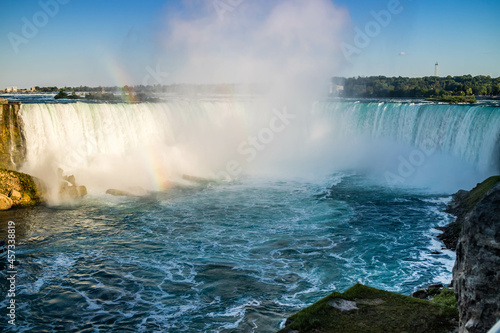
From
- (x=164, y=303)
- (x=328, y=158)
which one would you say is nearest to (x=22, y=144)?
(x=164, y=303)

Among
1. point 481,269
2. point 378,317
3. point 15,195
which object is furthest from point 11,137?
point 481,269

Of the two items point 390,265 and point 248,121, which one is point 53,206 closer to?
point 390,265

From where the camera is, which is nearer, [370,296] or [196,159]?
[370,296]

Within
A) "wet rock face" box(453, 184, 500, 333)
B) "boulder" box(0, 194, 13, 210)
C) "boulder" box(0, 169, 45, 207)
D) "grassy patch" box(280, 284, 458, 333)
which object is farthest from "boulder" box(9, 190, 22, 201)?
"wet rock face" box(453, 184, 500, 333)

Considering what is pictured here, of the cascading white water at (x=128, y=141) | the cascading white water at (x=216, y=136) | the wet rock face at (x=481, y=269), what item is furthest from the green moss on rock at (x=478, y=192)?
the cascading white water at (x=128, y=141)

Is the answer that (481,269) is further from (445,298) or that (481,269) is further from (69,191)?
(69,191)

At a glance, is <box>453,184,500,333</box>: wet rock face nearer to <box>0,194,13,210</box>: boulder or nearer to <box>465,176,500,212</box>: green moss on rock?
<box>465,176,500,212</box>: green moss on rock

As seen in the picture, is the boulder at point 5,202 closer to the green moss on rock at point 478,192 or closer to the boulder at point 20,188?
the boulder at point 20,188
